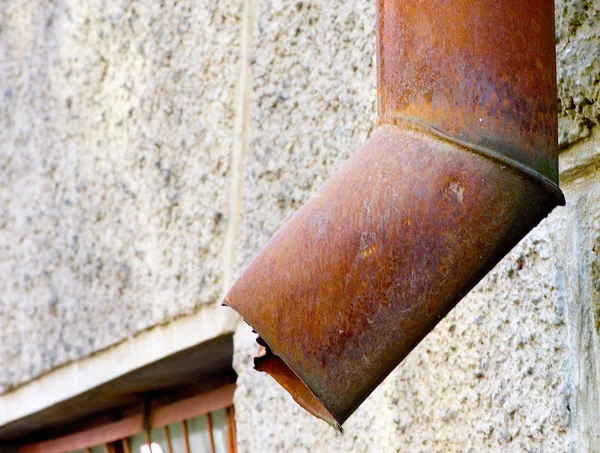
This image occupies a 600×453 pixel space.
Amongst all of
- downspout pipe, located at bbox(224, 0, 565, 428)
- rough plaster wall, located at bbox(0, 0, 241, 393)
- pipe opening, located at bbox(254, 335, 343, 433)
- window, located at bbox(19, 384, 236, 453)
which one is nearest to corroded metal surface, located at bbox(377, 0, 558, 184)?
downspout pipe, located at bbox(224, 0, 565, 428)

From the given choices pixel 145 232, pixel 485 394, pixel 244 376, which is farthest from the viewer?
pixel 145 232

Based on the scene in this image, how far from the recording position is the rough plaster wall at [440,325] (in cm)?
67

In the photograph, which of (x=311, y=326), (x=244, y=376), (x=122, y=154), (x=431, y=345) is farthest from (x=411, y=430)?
(x=122, y=154)

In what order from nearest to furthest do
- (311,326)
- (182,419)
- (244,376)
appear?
(311,326) → (244,376) → (182,419)

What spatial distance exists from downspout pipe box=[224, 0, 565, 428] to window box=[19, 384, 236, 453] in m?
0.90

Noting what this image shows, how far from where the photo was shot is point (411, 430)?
836 mm

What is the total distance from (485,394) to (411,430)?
0.11 metres

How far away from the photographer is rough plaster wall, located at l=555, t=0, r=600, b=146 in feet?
2.14

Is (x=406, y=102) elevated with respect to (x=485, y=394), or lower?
elevated

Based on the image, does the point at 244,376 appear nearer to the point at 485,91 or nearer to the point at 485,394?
the point at 485,394

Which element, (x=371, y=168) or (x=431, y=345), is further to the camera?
(x=431, y=345)

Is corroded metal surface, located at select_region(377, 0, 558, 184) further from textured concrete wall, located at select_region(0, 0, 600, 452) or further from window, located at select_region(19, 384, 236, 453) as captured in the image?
window, located at select_region(19, 384, 236, 453)

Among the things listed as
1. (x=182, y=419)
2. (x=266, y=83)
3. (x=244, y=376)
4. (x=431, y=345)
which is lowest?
(x=182, y=419)

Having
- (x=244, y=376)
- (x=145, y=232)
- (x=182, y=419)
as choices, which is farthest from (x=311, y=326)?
(x=182, y=419)
